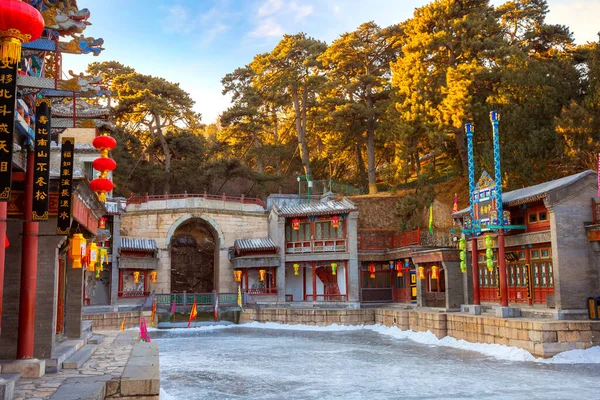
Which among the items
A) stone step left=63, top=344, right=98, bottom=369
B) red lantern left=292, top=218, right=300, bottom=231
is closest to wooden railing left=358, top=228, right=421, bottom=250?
red lantern left=292, top=218, right=300, bottom=231

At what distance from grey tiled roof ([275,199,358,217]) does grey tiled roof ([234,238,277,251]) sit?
220 centimetres

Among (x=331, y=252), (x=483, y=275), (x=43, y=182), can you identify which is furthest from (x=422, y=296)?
(x=43, y=182)

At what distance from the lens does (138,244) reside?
35844 mm

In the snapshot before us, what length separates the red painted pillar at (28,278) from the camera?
403 inches

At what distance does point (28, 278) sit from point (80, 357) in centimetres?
273

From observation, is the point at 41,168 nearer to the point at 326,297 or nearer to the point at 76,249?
the point at 76,249

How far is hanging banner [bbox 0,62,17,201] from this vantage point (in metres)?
8.02

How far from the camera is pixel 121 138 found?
4444 centimetres

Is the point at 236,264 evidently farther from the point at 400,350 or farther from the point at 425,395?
the point at 425,395

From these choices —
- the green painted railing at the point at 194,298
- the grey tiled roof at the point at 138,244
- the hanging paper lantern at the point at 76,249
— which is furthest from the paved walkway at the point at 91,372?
the grey tiled roof at the point at 138,244

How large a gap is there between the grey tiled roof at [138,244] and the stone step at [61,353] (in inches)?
822

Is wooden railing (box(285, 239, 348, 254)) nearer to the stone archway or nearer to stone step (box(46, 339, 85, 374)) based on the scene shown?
the stone archway

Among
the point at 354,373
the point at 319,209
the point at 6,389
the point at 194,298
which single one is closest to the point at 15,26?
the point at 6,389

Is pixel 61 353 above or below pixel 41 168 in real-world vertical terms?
below
